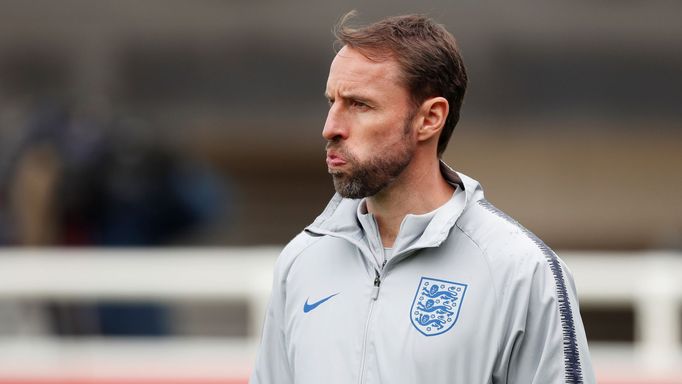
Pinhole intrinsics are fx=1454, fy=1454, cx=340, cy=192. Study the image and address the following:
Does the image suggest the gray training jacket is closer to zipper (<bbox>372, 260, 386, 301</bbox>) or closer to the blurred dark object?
zipper (<bbox>372, 260, 386, 301</bbox>)

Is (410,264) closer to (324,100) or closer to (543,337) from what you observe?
(543,337)

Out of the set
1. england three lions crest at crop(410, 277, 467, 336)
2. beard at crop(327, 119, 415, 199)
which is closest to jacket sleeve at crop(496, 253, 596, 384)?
england three lions crest at crop(410, 277, 467, 336)

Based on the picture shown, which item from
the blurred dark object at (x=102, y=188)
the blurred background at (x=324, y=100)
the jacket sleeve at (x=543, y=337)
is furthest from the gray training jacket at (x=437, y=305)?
the blurred background at (x=324, y=100)

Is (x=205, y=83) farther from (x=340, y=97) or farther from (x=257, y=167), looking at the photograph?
(x=340, y=97)

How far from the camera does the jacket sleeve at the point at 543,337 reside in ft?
9.42

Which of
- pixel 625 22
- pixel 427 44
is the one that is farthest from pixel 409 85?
pixel 625 22

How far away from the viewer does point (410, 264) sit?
3.04m

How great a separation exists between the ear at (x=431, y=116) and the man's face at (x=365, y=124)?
3 centimetres

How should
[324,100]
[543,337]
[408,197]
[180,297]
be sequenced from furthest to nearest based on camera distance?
[324,100]
[180,297]
[408,197]
[543,337]

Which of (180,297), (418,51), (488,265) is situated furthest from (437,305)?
(180,297)

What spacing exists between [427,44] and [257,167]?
12.3 m

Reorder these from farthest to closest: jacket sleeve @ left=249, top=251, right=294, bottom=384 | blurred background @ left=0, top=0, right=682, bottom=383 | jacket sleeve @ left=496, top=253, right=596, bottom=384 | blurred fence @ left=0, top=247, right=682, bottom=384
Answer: blurred background @ left=0, top=0, right=682, bottom=383 → blurred fence @ left=0, top=247, right=682, bottom=384 → jacket sleeve @ left=249, top=251, right=294, bottom=384 → jacket sleeve @ left=496, top=253, right=596, bottom=384

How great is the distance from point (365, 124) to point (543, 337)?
577mm

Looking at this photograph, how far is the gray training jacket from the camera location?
2.88m
